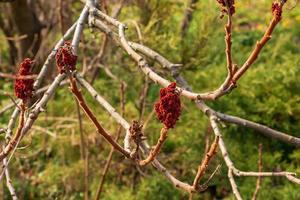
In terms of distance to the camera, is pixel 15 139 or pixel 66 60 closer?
pixel 66 60

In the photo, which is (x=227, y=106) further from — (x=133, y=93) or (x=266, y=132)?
(x=266, y=132)

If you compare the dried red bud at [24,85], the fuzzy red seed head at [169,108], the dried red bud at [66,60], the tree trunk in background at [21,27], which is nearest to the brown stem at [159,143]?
the fuzzy red seed head at [169,108]

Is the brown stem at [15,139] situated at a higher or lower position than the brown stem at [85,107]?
lower

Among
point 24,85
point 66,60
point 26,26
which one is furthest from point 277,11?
point 26,26

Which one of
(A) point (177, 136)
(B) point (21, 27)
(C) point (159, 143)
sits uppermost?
(C) point (159, 143)

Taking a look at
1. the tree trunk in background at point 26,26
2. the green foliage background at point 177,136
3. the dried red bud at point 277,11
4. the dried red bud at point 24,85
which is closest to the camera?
the dried red bud at point 277,11

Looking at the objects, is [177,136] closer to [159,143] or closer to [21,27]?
[21,27]

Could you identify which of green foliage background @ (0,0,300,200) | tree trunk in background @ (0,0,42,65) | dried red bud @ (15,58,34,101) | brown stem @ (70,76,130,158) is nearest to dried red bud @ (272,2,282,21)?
brown stem @ (70,76,130,158)

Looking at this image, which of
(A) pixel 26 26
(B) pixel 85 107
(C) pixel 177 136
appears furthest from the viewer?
(A) pixel 26 26

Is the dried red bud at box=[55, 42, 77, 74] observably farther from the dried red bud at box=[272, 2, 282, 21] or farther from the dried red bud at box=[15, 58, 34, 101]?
the dried red bud at box=[272, 2, 282, 21]

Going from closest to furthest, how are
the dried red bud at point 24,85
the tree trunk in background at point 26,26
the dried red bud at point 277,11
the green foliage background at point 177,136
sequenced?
the dried red bud at point 277,11 → the dried red bud at point 24,85 → the green foliage background at point 177,136 → the tree trunk in background at point 26,26

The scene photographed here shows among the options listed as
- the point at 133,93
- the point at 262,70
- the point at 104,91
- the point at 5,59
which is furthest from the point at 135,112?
the point at 5,59

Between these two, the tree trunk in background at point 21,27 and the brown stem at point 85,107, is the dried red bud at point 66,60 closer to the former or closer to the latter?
the brown stem at point 85,107

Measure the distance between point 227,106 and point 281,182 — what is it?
61 centimetres
